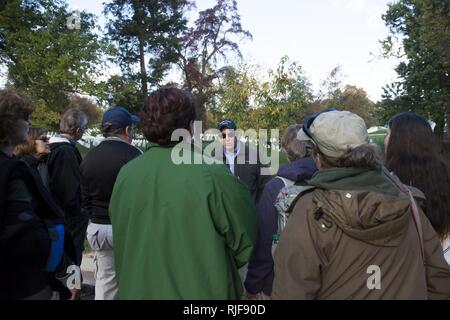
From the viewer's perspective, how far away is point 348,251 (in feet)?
5.74

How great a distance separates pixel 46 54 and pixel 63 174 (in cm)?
1489

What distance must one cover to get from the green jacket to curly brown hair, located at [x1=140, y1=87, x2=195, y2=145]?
11 centimetres

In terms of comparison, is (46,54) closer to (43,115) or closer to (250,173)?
(43,115)

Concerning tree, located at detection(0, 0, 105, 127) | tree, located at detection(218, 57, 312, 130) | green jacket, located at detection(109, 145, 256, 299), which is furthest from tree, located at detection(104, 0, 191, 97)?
green jacket, located at detection(109, 145, 256, 299)

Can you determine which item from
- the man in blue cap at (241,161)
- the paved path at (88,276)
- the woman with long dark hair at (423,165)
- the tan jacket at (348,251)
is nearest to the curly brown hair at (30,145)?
the paved path at (88,276)

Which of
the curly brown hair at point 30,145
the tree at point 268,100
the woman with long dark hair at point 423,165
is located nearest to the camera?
the woman with long dark hair at point 423,165

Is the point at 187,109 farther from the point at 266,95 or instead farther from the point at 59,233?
the point at 266,95

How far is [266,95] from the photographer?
42.7 ft

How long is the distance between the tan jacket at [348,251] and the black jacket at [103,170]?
2065 mm

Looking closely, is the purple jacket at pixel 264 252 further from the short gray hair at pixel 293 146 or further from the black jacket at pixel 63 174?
the black jacket at pixel 63 174

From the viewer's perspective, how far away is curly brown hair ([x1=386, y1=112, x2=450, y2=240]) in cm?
243

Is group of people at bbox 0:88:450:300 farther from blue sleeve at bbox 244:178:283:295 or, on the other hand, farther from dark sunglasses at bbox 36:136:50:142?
dark sunglasses at bbox 36:136:50:142

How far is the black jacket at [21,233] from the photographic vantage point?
2096 millimetres

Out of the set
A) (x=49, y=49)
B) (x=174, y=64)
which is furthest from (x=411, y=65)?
(x=174, y=64)
